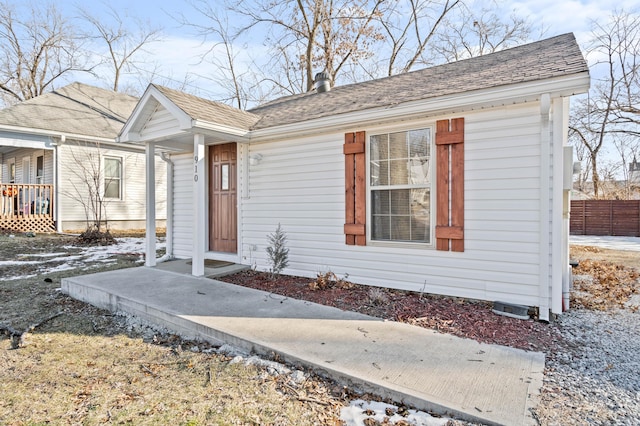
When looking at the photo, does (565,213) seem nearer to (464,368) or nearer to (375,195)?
(375,195)

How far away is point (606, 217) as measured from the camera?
16.5 m

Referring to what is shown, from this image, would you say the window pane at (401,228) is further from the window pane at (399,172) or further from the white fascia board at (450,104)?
the white fascia board at (450,104)

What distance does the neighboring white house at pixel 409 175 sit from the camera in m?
4.13

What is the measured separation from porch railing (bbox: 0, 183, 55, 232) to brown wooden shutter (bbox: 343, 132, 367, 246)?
11907 mm

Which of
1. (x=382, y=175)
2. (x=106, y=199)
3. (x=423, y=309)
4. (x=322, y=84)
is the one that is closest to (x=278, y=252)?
(x=382, y=175)

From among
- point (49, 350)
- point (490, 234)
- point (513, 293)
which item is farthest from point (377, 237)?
point (49, 350)

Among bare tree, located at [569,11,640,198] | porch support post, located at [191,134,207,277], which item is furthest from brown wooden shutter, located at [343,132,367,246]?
bare tree, located at [569,11,640,198]

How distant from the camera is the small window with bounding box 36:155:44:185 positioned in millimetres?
13586

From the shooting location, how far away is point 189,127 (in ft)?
17.7

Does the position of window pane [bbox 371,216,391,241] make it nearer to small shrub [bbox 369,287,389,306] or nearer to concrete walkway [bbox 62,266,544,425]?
small shrub [bbox 369,287,389,306]

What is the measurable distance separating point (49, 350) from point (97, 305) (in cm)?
160

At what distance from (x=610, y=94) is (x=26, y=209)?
95.8ft

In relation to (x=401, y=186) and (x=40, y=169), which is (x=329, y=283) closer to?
(x=401, y=186)

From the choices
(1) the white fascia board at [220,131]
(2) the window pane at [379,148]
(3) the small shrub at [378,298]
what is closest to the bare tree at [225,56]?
(1) the white fascia board at [220,131]
